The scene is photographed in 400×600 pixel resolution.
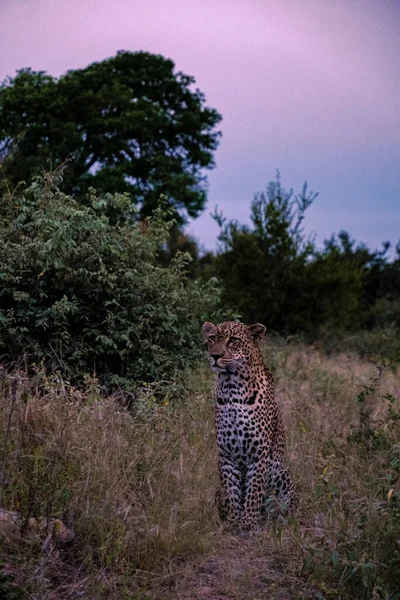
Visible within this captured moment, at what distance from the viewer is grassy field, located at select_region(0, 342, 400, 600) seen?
17.0 feet

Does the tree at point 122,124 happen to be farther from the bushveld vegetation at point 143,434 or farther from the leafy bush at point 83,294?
the leafy bush at point 83,294

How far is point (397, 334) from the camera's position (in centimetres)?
1978

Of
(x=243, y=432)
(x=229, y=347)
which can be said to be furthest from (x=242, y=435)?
(x=229, y=347)

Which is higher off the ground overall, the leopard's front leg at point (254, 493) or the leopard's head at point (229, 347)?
the leopard's head at point (229, 347)

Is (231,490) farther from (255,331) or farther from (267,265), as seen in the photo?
(267,265)

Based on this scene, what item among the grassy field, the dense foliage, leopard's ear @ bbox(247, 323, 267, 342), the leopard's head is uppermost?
the dense foliage

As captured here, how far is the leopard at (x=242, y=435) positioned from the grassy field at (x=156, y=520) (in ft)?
0.64

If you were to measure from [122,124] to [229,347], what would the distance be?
84.1 feet

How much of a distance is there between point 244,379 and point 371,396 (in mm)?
3970

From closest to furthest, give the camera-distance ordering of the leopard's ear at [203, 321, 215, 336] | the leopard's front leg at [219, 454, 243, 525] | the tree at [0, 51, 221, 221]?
the leopard's front leg at [219, 454, 243, 525], the leopard's ear at [203, 321, 215, 336], the tree at [0, 51, 221, 221]

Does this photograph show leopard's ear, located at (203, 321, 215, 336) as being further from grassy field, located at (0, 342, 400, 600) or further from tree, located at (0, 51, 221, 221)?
tree, located at (0, 51, 221, 221)

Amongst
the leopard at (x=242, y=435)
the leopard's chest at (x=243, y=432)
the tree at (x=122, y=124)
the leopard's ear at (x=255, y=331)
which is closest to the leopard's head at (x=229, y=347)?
the leopard at (x=242, y=435)

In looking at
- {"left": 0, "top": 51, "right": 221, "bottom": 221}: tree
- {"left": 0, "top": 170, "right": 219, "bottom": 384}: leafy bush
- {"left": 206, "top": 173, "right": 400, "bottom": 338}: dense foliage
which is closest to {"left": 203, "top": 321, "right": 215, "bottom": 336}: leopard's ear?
{"left": 0, "top": 170, "right": 219, "bottom": 384}: leafy bush

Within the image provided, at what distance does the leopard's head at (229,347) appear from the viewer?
6.54 meters
